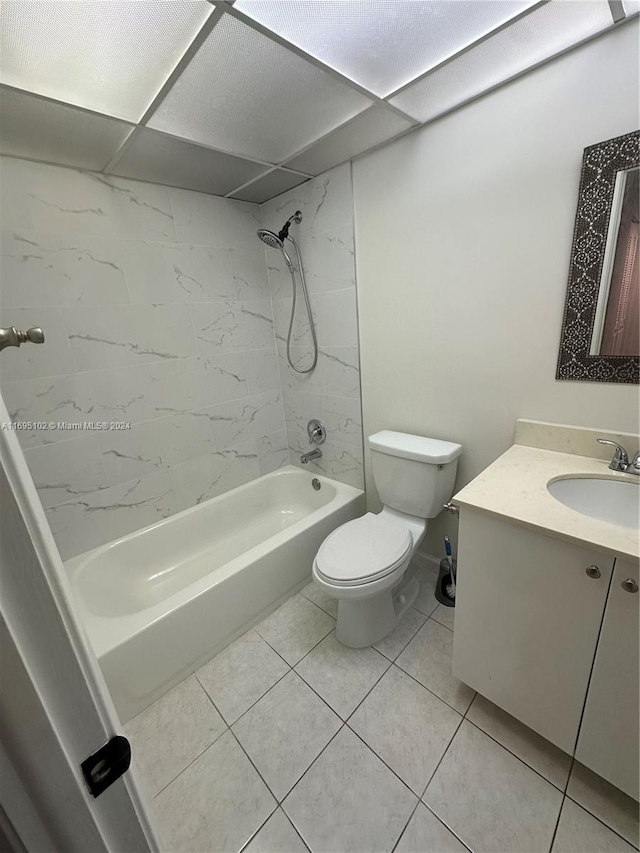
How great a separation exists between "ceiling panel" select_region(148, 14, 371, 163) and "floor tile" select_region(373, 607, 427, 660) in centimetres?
209

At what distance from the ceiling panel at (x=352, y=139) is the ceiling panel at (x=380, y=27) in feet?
0.72

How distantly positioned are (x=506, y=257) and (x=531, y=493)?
2.85 feet

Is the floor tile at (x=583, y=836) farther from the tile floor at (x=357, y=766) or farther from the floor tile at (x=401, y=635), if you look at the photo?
the floor tile at (x=401, y=635)

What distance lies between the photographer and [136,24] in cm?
88

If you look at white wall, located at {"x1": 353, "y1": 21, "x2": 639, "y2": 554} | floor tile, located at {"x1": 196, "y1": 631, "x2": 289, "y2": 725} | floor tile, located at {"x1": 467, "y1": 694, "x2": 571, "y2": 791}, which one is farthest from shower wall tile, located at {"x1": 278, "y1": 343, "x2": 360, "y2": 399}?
floor tile, located at {"x1": 467, "y1": 694, "x2": 571, "y2": 791}

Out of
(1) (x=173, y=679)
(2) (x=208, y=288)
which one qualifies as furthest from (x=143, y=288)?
(1) (x=173, y=679)

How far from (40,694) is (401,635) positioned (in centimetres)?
153

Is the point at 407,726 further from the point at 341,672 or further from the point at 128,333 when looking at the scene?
the point at 128,333

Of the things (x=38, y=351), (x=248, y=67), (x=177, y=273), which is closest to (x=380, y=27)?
(x=248, y=67)

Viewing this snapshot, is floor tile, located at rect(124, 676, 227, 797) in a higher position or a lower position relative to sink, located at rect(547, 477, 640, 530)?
lower

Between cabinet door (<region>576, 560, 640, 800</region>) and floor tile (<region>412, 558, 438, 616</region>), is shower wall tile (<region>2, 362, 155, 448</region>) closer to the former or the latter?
floor tile (<region>412, 558, 438, 616</region>)

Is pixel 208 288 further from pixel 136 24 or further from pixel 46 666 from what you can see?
pixel 46 666

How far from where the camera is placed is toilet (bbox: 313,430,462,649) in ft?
4.46

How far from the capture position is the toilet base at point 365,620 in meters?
1.48
